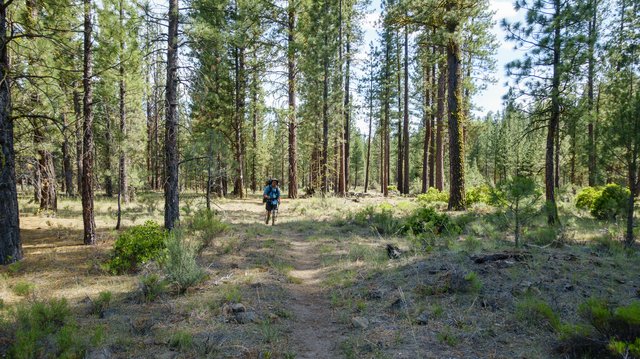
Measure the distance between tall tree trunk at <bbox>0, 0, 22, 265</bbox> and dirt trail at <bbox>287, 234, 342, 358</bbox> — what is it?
620cm

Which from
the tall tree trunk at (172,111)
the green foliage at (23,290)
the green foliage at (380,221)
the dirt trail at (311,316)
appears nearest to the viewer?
the dirt trail at (311,316)

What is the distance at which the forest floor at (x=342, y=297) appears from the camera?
13.1ft

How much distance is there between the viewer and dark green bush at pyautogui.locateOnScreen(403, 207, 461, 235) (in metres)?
9.82

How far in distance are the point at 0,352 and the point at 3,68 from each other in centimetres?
607

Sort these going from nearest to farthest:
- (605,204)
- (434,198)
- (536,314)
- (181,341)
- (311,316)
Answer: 1. (181,341)
2. (536,314)
3. (311,316)
4. (605,204)
5. (434,198)

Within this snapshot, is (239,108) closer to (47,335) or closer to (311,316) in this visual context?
(311,316)

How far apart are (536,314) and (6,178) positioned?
9990 millimetres

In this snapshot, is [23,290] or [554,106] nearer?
[23,290]

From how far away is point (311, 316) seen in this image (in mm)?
5273

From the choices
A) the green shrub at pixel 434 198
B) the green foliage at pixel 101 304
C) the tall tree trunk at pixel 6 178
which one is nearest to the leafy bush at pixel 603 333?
the green foliage at pixel 101 304

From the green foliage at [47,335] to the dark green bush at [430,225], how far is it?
26.6ft

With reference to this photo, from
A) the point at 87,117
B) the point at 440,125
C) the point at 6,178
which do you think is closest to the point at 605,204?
the point at 440,125

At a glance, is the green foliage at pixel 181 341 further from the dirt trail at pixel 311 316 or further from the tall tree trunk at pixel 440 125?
the tall tree trunk at pixel 440 125

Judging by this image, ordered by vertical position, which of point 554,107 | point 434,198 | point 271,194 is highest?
point 554,107
